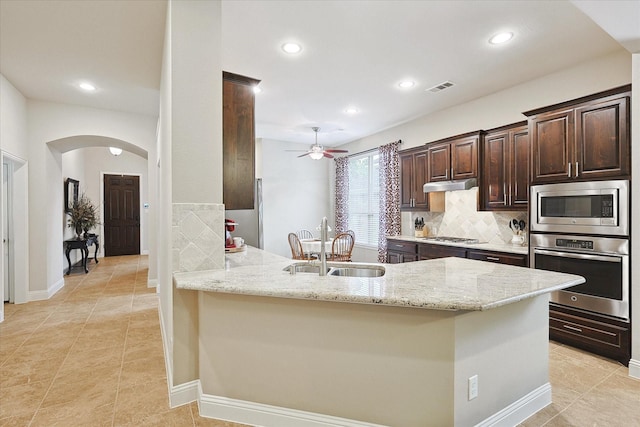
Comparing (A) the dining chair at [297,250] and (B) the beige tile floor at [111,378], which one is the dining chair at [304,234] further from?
(B) the beige tile floor at [111,378]

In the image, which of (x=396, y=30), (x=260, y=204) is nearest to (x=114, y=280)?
(x=260, y=204)

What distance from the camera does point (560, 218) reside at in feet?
10.4

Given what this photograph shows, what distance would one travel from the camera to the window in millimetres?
6840

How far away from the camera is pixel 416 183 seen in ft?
17.6

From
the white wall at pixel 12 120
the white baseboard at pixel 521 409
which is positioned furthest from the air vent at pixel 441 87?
the white wall at pixel 12 120

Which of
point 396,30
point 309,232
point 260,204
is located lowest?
point 309,232

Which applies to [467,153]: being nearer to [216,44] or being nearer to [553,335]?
[553,335]

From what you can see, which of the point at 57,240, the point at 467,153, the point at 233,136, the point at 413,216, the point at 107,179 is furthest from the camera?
the point at 107,179

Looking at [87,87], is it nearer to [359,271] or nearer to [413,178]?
[359,271]

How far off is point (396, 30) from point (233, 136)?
1.74 metres

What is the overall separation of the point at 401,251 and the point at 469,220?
1.12 m

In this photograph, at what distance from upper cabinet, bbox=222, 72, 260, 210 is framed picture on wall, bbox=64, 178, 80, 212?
637 centimetres

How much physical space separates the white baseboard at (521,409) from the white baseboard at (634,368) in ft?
3.36

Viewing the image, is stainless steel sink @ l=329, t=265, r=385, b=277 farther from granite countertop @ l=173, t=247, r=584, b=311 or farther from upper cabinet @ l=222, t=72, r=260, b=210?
upper cabinet @ l=222, t=72, r=260, b=210
